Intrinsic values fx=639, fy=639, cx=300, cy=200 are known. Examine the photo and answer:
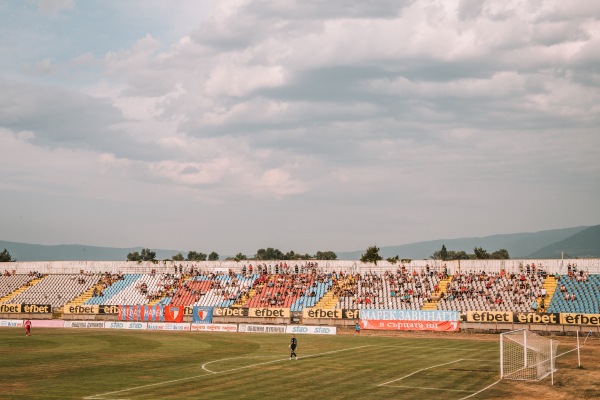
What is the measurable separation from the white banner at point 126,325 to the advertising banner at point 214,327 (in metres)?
6.53

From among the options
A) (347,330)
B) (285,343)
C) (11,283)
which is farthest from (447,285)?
(11,283)

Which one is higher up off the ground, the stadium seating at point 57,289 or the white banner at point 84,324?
the stadium seating at point 57,289

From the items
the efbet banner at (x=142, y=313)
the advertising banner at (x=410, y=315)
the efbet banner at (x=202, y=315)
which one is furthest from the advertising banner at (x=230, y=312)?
the advertising banner at (x=410, y=315)

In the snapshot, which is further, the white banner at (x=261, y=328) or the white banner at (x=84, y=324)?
the white banner at (x=84, y=324)

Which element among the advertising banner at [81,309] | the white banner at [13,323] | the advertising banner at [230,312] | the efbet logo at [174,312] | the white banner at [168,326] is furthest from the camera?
the advertising banner at [81,309]

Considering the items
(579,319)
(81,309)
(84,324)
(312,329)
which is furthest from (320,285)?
(579,319)

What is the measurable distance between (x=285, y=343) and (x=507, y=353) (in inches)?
865

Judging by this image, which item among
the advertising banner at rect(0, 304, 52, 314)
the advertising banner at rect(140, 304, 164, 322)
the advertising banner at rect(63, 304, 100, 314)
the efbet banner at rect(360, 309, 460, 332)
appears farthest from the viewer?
the advertising banner at rect(0, 304, 52, 314)

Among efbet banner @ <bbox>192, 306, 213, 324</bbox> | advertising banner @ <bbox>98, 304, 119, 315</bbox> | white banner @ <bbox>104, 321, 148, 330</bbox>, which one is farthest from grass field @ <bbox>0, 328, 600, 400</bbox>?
advertising banner @ <bbox>98, 304, 119, 315</bbox>

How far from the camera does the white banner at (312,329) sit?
75.0m

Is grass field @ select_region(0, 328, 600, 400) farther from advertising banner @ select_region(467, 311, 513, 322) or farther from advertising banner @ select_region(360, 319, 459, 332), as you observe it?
advertising banner @ select_region(467, 311, 513, 322)

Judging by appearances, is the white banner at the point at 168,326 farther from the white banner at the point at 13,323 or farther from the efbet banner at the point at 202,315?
the white banner at the point at 13,323

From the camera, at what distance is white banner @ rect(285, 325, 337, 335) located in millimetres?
75000

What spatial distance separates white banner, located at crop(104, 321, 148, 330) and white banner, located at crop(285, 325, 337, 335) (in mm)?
19405
